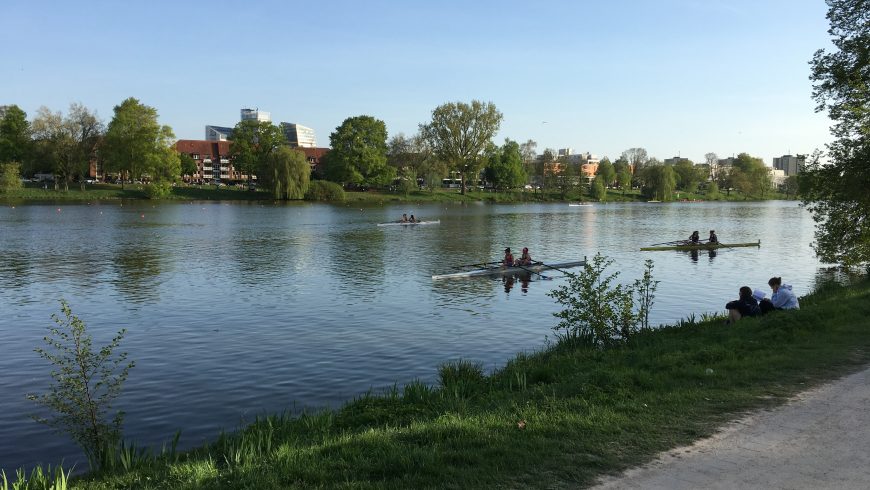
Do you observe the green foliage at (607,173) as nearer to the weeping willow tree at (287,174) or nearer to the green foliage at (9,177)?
the weeping willow tree at (287,174)

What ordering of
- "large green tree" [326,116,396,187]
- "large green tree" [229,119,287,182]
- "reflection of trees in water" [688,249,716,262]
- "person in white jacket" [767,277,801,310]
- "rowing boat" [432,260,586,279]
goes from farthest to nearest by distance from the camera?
"large green tree" [326,116,396,187] < "large green tree" [229,119,287,182] < "reflection of trees in water" [688,249,716,262] < "rowing boat" [432,260,586,279] < "person in white jacket" [767,277,801,310]

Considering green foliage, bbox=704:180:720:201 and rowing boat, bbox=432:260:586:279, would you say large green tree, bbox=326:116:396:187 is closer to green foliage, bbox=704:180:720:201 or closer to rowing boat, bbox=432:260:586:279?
rowing boat, bbox=432:260:586:279

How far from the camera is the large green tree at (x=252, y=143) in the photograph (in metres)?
117

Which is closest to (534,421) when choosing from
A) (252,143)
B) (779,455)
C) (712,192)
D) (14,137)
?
(779,455)

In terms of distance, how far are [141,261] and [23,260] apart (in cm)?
638

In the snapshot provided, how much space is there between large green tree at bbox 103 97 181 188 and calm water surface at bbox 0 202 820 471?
164 ft

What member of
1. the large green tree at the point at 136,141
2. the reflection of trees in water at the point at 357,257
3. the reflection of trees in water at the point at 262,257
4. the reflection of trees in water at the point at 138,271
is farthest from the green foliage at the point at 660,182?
the reflection of trees in water at the point at 138,271

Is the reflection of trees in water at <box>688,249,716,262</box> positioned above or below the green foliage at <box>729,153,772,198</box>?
below

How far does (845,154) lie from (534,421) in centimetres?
2284

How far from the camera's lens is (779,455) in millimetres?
7055

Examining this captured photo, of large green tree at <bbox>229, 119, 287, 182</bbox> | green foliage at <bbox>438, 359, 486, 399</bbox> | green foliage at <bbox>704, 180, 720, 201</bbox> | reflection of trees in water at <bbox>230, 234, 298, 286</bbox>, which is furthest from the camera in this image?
green foliage at <bbox>704, 180, 720, 201</bbox>

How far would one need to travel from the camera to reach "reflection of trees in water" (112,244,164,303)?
26469mm

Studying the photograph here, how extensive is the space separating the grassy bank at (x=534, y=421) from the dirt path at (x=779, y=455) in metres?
0.30

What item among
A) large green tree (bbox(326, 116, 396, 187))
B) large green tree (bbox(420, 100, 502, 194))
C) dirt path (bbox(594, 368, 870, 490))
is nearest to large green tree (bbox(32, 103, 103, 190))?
large green tree (bbox(326, 116, 396, 187))
